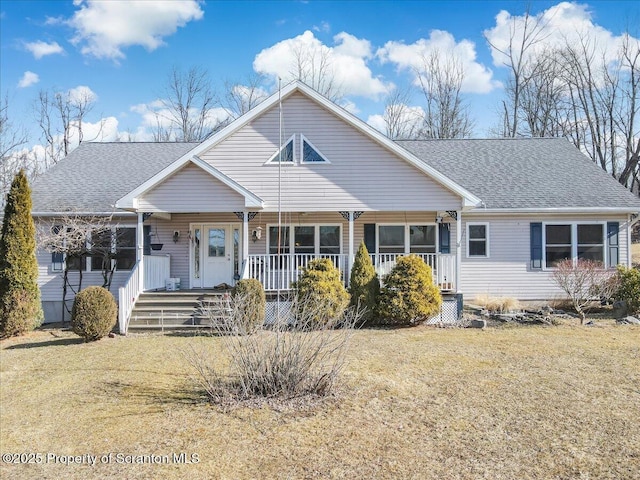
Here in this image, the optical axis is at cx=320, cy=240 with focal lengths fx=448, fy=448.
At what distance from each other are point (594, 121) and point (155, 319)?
1308 inches

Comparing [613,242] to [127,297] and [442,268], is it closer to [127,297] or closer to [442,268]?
[442,268]

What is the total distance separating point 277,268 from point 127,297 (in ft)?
13.6

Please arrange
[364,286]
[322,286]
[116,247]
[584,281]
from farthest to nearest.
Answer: [116,247] < [584,281] < [364,286] < [322,286]

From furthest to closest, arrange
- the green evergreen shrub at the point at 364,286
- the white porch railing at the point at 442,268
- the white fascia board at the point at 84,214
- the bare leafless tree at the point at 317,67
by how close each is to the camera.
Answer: the bare leafless tree at the point at 317,67 < the white fascia board at the point at 84,214 < the white porch railing at the point at 442,268 < the green evergreen shrub at the point at 364,286

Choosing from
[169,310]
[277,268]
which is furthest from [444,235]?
[169,310]

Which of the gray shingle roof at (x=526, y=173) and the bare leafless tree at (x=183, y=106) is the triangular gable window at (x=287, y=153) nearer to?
the gray shingle roof at (x=526, y=173)

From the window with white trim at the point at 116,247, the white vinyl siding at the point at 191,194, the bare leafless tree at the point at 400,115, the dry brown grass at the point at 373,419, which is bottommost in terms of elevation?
the dry brown grass at the point at 373,419

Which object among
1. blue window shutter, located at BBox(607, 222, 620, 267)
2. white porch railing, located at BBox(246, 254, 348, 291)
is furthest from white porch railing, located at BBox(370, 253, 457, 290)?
blue window shutter, located at BBox(607, 222, 620, 267)

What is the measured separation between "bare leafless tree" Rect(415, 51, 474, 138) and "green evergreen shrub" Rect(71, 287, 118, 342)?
28638 mm

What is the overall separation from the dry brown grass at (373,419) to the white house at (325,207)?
4547 mm

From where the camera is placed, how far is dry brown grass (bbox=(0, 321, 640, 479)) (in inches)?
178

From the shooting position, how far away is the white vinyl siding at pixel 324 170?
1348cm

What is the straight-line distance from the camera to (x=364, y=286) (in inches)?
474

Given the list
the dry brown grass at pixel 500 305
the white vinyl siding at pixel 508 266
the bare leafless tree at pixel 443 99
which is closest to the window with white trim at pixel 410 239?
the white vinyl siding at pixel 508 266
